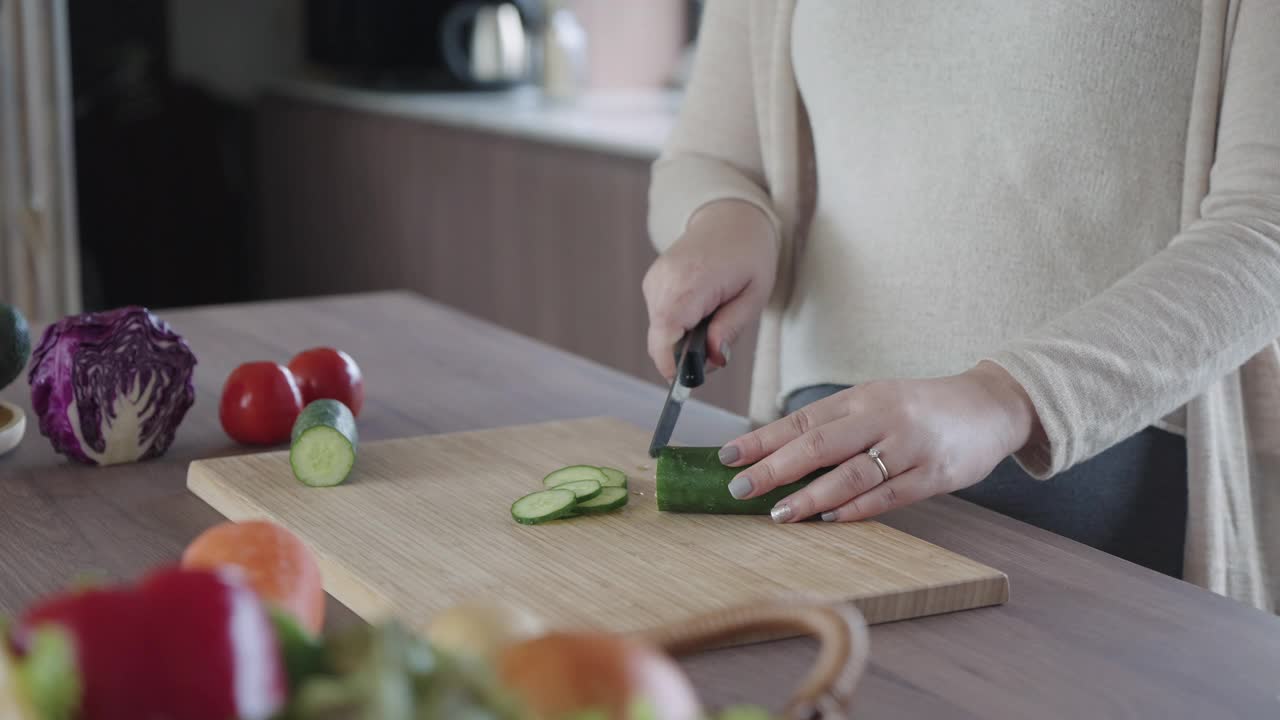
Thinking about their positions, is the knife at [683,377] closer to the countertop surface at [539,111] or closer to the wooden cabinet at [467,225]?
the wooden cabinet at [467,225]

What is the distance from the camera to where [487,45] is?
443 cm

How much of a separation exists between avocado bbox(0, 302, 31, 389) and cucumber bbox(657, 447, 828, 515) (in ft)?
1.96

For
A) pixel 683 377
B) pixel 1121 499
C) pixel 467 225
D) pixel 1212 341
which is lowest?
pixel 467 225

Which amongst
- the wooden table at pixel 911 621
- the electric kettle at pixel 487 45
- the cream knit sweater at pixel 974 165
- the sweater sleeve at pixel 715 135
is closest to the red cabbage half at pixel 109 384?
the wooden table at pixel 911 621

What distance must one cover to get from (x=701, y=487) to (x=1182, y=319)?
39 cm

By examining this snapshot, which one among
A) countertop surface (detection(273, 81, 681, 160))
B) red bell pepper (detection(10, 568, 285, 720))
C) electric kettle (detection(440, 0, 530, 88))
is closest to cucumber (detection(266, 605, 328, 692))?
red bell pepper (detection(10, 568, 285, 720))

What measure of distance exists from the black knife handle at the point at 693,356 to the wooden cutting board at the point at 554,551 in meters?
0.11

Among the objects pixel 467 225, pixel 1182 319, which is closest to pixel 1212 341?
pixel 1182 319

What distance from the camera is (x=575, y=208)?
140 inches

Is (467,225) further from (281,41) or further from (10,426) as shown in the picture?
(10,426)

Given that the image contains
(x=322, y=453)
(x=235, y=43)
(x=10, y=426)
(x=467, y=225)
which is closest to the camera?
(x=322, y=453)

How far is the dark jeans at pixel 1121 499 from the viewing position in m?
1.33

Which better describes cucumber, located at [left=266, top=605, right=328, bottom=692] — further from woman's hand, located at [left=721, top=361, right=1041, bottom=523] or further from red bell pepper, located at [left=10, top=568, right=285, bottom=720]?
woman's hand, located at [left=721, top=361, right=1041, bottom=523]

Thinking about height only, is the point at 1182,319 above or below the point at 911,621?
above
